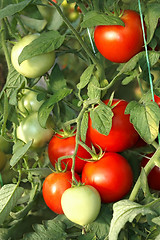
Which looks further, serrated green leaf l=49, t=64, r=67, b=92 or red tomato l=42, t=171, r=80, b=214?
serrated green leaf l=49, t=64, r=67, b=92

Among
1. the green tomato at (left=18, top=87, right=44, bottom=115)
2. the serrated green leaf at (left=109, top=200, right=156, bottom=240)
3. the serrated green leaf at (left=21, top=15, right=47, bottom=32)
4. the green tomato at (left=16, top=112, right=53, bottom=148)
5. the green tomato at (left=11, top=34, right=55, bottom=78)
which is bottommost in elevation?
the serrated green leaf at (left=109, top=200, right=156, bottom=240)

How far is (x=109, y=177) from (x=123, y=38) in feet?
0.72

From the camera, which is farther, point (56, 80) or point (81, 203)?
point (56, 80)

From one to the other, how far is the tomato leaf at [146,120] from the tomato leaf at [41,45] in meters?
0.16

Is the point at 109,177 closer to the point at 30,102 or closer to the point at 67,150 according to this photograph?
the point at 67,150

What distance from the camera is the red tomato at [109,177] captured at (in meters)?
0.59

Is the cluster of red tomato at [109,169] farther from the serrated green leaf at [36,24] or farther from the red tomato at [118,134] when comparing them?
the serrated green leaf at [36,24]

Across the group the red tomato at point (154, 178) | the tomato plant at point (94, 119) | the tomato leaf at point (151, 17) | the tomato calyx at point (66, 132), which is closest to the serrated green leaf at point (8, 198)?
the tomato plant at point (94, 119)

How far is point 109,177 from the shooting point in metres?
0.59

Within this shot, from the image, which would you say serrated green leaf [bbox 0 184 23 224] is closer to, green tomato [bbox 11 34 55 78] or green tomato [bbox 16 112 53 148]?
green tomato [bbox 16 112 53 148]

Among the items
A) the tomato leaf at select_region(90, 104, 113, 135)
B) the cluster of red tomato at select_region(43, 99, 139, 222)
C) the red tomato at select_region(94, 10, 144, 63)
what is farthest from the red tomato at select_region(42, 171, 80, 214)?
the red tomato at select_region(94, 10, 144, 63)

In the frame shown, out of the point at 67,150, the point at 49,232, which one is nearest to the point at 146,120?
the point at 67,150

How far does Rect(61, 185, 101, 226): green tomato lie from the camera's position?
545 mm

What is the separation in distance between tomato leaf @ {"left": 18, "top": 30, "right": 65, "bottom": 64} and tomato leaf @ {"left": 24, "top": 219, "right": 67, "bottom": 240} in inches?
11.5
